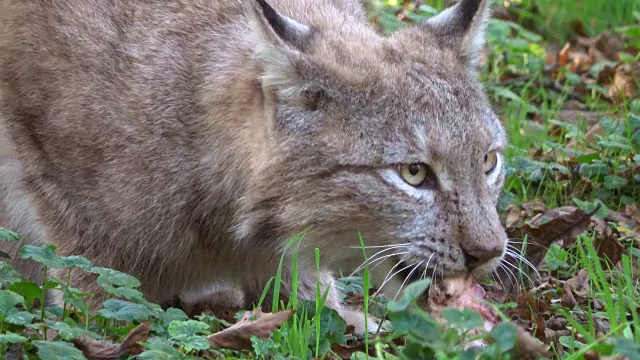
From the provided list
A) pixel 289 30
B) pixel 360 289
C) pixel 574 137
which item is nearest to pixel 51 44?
pixel 289 30

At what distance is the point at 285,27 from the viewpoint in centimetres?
479

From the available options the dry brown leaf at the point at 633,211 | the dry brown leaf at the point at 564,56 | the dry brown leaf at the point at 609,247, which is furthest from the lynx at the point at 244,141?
the dry brown leaf at the point at 564,56

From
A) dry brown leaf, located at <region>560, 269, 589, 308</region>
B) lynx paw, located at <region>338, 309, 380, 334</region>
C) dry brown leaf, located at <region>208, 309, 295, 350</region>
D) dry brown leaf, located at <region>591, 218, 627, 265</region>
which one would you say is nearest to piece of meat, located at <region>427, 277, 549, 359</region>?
dry brown leaf, located at <region>208, 309, 295, 350</region>

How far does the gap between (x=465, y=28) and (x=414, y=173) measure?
0.92 m

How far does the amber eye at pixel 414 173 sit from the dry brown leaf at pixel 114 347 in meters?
1.21

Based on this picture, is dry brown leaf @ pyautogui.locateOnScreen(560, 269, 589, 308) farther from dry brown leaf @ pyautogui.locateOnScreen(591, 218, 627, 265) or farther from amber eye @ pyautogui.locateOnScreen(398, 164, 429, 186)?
amber eye @ pyautogui.locateOnScreen(398, 164, 429, 186)

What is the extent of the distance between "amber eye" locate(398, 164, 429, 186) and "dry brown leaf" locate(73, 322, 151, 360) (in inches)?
47.8

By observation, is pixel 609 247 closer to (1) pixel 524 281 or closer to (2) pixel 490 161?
(1) pixel 524 281

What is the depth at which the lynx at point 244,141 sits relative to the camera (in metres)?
4.60

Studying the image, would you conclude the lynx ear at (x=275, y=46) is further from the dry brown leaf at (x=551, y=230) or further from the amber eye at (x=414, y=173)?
the dry brown leaf at (x=551, y=230)

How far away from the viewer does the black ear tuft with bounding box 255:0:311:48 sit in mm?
4590

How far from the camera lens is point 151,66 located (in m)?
5.16

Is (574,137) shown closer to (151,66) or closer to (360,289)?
(360,289)

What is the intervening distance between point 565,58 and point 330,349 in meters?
5.68
